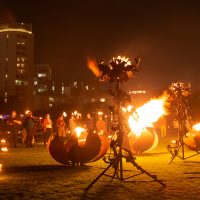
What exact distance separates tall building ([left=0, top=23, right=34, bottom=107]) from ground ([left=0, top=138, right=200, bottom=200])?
111 m

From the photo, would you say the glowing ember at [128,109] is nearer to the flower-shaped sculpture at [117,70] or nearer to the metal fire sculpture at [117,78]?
the metal fire sculpture at [117,78]

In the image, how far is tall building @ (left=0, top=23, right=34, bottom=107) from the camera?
12488 cm

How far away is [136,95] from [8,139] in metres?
90.5

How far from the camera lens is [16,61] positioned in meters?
127

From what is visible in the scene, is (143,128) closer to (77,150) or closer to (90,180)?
(77,150)

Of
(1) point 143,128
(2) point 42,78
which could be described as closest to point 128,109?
(1) point 143,128

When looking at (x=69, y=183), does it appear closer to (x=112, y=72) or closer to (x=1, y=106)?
(x=112, y=72)

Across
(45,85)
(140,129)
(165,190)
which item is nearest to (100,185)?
(165,190)

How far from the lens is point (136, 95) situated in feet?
377

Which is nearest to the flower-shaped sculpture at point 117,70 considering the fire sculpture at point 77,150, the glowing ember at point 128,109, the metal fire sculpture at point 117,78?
the metal fire sculpture at point 117,78

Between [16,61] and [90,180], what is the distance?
393ft

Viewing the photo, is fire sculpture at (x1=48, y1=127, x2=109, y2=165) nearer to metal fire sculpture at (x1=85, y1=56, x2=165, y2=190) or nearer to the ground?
the ground

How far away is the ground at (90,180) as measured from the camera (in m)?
8.91

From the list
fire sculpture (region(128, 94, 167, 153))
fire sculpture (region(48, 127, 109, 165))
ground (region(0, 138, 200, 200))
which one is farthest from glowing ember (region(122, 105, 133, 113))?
fire sculpture (region(128, 94, 167, 153))
